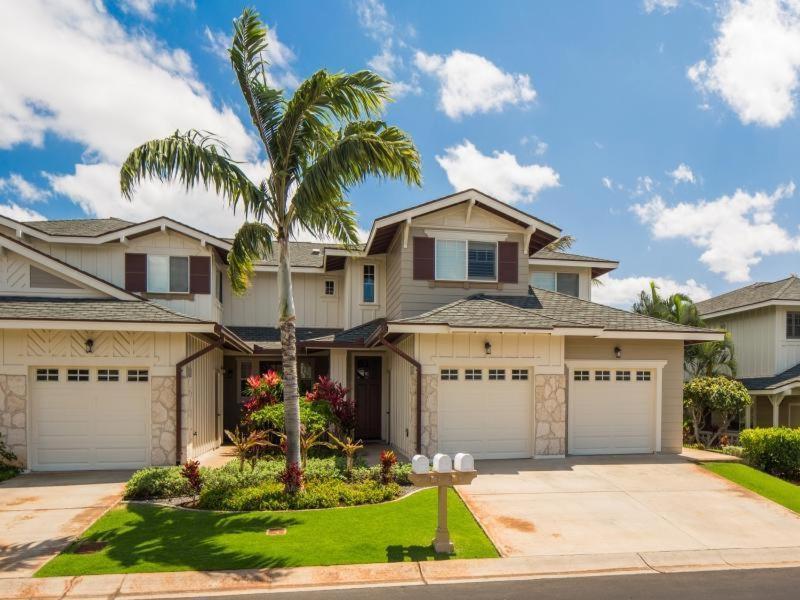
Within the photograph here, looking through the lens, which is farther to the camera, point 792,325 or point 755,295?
point 755,295


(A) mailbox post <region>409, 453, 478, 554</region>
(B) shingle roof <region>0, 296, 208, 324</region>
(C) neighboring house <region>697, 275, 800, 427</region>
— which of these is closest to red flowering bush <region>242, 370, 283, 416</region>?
(B) shingle roof <region>0, 296, 208, 324</region>

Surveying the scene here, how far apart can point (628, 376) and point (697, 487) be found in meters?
4.04

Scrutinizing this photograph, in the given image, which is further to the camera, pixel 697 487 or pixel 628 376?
pixel 628 376

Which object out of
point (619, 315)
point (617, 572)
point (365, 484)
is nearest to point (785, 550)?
point (617, 572)

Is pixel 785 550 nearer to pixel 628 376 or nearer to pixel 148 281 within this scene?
pixel 628 376

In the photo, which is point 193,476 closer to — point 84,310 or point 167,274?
point 84,310

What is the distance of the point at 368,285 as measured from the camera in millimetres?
18625

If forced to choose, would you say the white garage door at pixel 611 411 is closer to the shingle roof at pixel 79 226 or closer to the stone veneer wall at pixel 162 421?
the stone veneer wall at pixel 162 421

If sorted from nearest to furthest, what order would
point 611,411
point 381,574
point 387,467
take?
point 381,574 < point 387,467 < point 611,411

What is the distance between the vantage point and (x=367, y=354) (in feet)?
58.7

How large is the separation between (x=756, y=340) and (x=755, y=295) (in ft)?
6.92

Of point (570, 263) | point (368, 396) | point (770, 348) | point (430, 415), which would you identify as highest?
point (570, 263)

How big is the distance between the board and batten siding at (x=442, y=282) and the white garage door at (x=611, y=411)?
3.34 m

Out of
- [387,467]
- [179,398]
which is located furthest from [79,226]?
[387,467]
